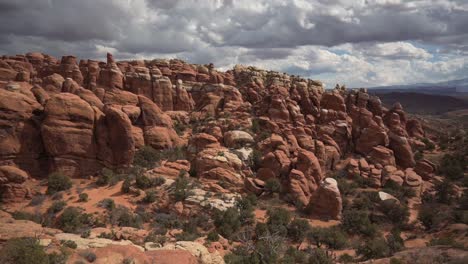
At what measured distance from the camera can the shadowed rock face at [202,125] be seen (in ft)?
101

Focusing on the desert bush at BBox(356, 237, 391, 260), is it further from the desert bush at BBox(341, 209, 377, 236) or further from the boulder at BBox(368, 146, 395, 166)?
the boulder at BBox(368, 146, 395, 166)

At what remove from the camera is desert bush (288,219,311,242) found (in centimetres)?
2518

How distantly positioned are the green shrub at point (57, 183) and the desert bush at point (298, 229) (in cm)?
1954

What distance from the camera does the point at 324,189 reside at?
95.8ft

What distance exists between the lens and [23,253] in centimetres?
1328

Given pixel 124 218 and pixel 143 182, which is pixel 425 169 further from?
pixel 124 218

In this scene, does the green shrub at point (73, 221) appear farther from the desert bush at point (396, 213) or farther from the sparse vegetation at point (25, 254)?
the desert bush at point (396, 213)

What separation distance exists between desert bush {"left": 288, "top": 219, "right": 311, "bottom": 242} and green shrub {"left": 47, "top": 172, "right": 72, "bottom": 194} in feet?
64.1

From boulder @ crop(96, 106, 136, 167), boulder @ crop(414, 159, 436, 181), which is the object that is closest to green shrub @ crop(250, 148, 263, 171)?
boulder @ crop(96, 106, 136, 167)

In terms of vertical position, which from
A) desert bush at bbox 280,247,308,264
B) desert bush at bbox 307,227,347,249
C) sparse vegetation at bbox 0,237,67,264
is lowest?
desert bush at bbox 307,227,347,249

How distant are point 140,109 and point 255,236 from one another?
73.0 ft

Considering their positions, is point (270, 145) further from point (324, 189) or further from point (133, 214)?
point (133, 214)

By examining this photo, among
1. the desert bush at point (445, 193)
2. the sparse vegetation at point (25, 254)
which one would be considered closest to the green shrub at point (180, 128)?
the desert bush at point (445, 193)

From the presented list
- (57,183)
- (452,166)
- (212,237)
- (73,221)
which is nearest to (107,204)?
(73,221)
